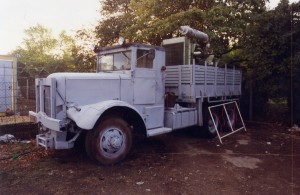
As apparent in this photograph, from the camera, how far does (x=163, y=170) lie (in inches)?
219

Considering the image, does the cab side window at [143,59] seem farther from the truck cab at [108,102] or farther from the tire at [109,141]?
the tire at [109,141]

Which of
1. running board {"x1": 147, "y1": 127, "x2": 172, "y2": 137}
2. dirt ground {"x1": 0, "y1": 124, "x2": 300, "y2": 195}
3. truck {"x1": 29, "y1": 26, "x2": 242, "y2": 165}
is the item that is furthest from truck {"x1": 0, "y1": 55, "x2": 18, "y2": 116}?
running board {"x1": 147, "y1": 127, "x2": 172, "y2": 137}

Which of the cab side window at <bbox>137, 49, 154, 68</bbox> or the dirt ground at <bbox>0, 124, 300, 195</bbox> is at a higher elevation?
the cab side window at <bbox>137, 49, 154, 68</bbox>

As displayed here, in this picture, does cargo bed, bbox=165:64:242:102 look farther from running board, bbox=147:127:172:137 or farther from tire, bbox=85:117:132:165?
tire, bbox=85:117:132:165

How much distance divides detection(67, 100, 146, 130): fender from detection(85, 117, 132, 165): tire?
0.33m

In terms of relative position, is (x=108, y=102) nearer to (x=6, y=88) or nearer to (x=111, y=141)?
(x=111, y=141)

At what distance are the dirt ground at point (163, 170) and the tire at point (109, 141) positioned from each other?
209 millimetres

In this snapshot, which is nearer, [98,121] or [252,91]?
[98,121]

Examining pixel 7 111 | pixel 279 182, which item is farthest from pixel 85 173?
pixel 7 111

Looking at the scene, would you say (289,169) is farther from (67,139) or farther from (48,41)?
(48,41)

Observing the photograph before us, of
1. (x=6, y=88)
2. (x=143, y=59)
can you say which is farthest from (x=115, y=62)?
(x=6, y=88)

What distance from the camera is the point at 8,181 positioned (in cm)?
485

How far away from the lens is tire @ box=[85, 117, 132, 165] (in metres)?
5.49

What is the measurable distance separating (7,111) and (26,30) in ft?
119
